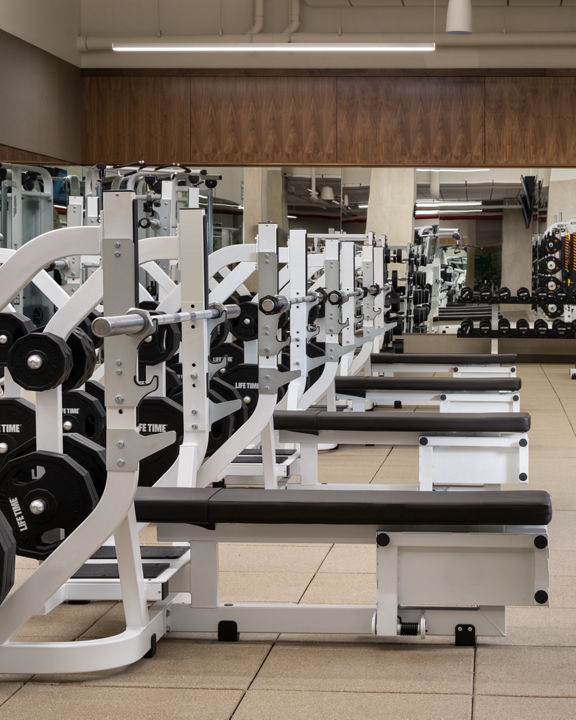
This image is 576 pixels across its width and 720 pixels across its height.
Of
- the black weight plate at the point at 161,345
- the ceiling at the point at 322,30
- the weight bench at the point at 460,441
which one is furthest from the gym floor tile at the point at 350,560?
the ceiling at the point at 322,30

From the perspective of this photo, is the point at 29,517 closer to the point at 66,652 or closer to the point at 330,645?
the point at 66,652

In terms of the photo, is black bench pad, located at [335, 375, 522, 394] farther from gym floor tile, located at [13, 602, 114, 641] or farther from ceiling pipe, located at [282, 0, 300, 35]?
ceiling pipe, located at [282, 0, 300, 35]

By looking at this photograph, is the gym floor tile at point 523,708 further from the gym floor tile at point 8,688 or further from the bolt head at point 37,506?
the bolt head at point 37,506

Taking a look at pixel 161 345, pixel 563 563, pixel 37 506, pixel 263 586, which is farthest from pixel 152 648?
pixel 563 563

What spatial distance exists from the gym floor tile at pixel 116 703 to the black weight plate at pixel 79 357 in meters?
0.89

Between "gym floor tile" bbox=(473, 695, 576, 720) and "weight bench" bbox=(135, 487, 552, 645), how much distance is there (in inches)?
12.6

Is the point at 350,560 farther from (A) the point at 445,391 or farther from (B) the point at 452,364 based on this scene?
(B) the point at 452,364

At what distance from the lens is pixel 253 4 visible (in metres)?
12.8

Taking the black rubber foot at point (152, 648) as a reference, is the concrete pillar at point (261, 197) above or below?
above

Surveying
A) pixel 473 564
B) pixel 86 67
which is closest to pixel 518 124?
pixel 86 67

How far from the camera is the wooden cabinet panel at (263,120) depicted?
42.0 ft

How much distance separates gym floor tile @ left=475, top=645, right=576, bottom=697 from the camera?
274 cm

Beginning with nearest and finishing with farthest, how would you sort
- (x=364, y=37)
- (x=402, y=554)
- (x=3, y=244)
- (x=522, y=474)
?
(x=402, y=554) → (x=522, y=474) → (x=3, y=244) → (x=364, y=37)

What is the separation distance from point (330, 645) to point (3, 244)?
9449 mm
